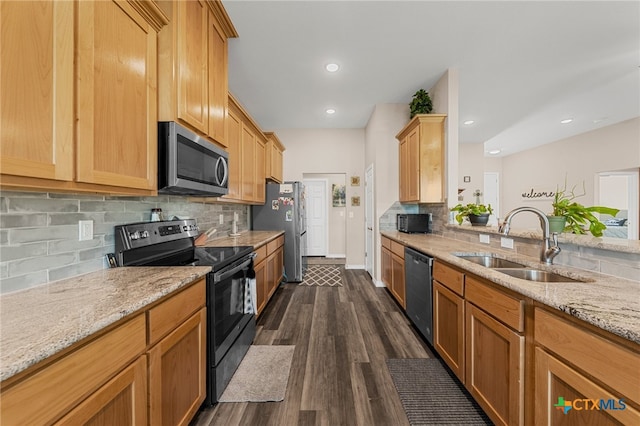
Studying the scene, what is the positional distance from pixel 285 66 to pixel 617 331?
3.36 meters

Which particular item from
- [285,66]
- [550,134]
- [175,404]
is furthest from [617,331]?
[550,134]

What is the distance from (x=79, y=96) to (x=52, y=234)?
0.67 m

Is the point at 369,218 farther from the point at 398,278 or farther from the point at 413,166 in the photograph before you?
the point at 398,278

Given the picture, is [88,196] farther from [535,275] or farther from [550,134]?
[550,134]

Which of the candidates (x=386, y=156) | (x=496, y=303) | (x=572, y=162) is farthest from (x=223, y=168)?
(x=572, y=162)

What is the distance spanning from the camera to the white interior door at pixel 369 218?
4418 mm

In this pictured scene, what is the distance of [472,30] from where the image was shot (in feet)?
7.88

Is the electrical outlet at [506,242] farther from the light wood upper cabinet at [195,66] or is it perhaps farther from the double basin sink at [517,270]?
the light wood upper cabinet at [195,66]

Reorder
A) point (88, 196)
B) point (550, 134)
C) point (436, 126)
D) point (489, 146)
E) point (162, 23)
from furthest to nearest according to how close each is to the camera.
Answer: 1. point (489, 146)
2. point (550, 134)
3. point (436, 126)
4. point (162, 23)
5. point (88, 196)

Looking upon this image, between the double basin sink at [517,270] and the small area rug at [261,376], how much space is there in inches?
64.6

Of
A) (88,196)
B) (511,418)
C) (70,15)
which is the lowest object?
(511,418)

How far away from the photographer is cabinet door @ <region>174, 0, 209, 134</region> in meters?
1.50

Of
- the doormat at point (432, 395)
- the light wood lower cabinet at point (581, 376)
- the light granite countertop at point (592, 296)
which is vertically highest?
the light granite countertop at point (592, 296)

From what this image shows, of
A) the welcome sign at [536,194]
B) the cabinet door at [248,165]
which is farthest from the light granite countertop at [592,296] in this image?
the welcome sign at [536,194]
